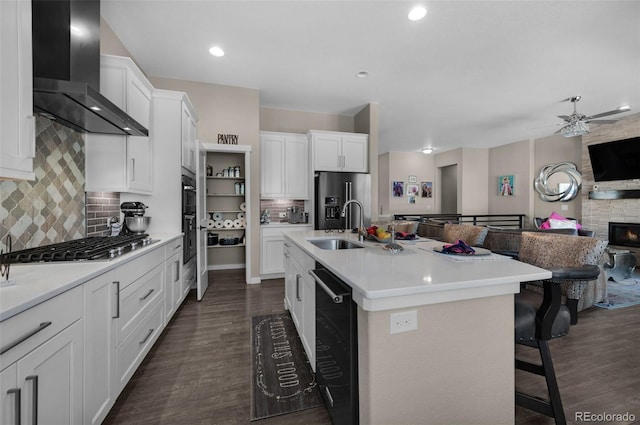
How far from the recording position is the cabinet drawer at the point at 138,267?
5.29 ft

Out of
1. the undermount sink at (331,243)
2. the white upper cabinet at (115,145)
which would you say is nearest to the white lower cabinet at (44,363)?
the white upper cabinet at (115,145)

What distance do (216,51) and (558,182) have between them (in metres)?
7.89

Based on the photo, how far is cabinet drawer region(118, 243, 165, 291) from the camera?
161 centimetres

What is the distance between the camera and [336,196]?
178 inches

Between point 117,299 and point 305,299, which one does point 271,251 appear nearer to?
point 305,299

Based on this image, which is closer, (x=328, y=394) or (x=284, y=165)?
(x=328, y=394)

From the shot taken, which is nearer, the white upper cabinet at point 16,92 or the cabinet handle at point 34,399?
the cabinet handle at point 34,399

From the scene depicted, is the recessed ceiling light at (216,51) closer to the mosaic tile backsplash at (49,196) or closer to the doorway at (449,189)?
the mosaic tile backsplash at (49,196)

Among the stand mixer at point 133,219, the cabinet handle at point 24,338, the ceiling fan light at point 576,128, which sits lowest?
the cabinet handle at point 24,338

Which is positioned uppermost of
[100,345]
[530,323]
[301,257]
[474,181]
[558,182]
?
[474,181]

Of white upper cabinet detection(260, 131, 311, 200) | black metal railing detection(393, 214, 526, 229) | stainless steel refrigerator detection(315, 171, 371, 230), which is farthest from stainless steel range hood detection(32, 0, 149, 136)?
black metal railing detection(393, 214, 526, 229)

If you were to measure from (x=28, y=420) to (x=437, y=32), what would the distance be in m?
3.84

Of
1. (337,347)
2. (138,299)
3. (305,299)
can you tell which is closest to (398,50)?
(305,299)

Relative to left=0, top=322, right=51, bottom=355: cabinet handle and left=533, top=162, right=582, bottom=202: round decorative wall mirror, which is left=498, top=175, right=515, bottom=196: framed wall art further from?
left=0, top=322, right=51, bottom=355: cabinet handle
